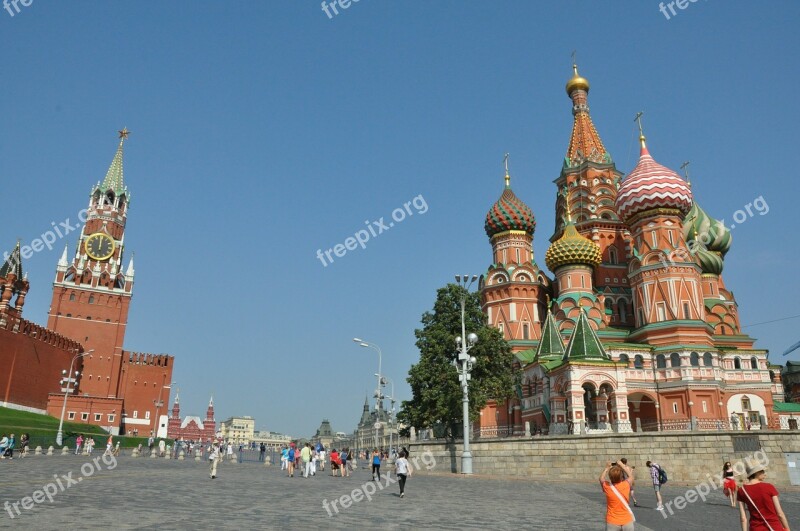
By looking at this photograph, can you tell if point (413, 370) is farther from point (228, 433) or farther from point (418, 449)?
point (228, 433)

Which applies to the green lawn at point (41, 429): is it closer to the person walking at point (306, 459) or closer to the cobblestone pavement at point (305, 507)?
the cobblestone pavement at point (305, 507)

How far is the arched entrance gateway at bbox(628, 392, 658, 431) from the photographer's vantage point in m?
38.0

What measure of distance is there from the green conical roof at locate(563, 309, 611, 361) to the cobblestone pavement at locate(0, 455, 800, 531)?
16483 millimetres

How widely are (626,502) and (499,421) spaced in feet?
119

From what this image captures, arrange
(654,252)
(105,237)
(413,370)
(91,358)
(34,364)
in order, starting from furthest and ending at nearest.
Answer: (105,237), (91,358), (34,364), (654,252), (413,370)

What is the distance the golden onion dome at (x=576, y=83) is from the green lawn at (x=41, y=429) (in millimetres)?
54578

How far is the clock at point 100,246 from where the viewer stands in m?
72.3

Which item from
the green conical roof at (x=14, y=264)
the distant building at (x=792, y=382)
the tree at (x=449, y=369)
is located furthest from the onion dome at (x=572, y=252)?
the green conical roof at (x=14, y=264)

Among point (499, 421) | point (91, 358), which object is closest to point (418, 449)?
point (499, 421)

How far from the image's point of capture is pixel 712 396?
3638 centimetres

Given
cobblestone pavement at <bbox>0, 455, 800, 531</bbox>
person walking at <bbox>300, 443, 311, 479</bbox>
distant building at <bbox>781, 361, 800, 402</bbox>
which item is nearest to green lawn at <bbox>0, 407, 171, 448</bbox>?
cobblestone pavement at <bbox>0, 455, 800, 531</bbox>

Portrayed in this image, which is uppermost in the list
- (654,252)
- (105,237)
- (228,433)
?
(105,237)

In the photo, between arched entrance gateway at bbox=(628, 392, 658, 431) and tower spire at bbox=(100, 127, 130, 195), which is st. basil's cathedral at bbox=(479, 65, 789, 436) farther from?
tower spire at bbox=(100, 127, 130, 195)

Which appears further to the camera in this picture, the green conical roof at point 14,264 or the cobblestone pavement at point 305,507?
the green conical roof at point 14,264
